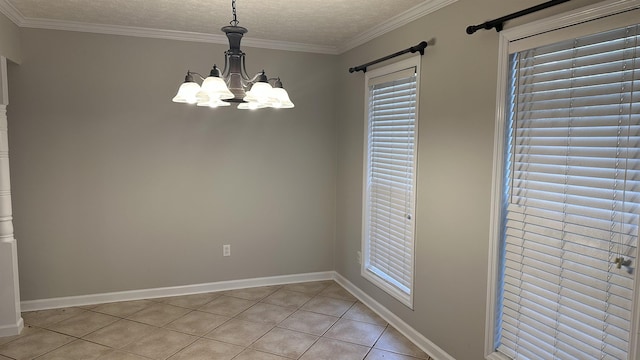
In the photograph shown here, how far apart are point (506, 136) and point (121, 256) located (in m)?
3.40

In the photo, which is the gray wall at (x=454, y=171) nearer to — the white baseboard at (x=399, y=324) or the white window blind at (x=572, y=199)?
the white baseboard at (x=399, y=324)

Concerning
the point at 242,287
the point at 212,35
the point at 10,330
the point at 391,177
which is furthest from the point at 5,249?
the point at 391,177

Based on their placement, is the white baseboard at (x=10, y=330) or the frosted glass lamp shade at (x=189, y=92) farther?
the white baseboard at (x=10, y=330)

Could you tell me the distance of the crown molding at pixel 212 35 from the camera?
2.96 m

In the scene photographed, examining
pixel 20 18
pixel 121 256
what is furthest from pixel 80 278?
pixel 20 18

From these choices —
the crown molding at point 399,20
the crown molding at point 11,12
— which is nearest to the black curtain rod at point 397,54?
the crown molding at point 399,20

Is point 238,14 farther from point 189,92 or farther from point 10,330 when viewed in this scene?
point 10,330

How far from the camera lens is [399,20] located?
10.4 feet

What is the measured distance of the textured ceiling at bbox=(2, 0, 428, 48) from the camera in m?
2.93

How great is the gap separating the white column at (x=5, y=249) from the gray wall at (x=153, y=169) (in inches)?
15.9

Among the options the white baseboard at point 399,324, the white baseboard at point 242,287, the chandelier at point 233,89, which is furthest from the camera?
the white baseboard at point 242,287

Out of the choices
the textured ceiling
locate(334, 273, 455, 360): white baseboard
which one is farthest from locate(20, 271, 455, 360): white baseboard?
the textured ceiling

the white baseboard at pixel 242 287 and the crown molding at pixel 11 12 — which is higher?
the crown molding at pixel 11 12

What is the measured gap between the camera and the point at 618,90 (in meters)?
1.72
